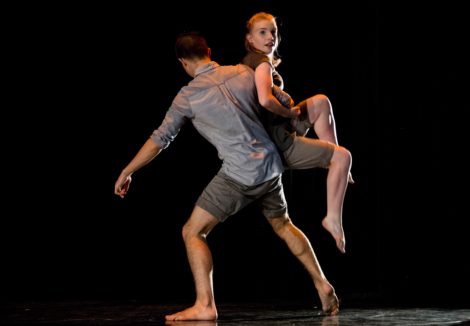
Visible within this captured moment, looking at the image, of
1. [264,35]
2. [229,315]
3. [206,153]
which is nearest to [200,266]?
[229,315]

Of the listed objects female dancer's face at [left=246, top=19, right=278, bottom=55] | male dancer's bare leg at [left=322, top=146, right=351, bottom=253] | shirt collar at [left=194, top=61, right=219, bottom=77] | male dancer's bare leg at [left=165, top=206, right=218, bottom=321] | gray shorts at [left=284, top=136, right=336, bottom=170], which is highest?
female dancer's face at [left=246, top=19, right=278, bottom=55]

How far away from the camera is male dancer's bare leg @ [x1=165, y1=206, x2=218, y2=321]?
10.3 feet

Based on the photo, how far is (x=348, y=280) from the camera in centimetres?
474

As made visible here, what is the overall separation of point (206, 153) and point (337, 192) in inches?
65.7

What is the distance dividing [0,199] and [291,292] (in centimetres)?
173

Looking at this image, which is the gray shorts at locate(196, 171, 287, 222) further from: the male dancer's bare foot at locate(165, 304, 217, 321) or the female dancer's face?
the female dancer's face

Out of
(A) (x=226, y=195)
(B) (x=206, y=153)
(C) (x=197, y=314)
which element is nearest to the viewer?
(C) (x=197, y=314)

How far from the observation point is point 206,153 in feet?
15.9

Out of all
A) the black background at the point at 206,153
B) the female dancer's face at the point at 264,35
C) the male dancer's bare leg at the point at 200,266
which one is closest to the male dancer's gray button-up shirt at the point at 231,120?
the female dancer's face at the point at 264,35

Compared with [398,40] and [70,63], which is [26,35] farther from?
[398,40]

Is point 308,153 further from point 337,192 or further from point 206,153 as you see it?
point 206,153

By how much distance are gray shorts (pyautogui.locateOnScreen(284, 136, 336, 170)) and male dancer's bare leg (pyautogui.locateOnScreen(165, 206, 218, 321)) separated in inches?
15.9

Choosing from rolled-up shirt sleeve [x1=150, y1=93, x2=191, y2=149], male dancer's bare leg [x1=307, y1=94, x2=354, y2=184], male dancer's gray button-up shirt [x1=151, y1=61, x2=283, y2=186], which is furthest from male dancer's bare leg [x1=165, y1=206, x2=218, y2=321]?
male dancer's bare leg [x1=307, y1=94, x2=354, y2=184]

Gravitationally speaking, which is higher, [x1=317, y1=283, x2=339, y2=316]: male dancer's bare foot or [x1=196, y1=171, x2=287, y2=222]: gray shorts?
[x1=196, y1=171, x2=287, y2=222]: gray shorts
